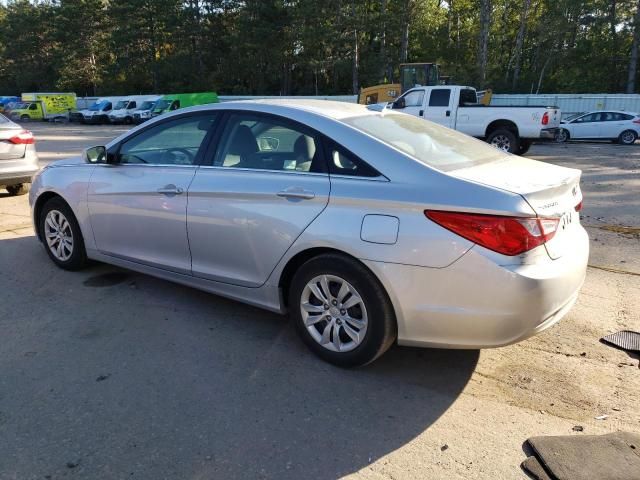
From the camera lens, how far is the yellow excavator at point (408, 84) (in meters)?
23.5

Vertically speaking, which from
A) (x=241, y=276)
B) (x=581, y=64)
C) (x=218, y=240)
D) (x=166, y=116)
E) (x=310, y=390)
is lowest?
(x=310, y=390)

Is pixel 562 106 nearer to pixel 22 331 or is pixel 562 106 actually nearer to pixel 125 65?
pixel 22 331

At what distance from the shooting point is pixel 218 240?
3.74m

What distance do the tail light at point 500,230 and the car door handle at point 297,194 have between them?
0.89 m

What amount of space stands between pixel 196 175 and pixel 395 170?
1583mm

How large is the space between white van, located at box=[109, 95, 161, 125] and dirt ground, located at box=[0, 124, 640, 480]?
37.0 meters

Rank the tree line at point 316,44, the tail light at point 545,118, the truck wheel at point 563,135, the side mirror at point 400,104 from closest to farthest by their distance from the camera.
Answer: the tail light at point 545,118, the side mirror at point 400,104, the truck wheel at point 563,135, the tree line at point 316,44

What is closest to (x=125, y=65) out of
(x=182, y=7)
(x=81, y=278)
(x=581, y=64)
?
(x=182, y=7)

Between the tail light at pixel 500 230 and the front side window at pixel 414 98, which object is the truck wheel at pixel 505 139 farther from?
the tail light at pixel 500 230

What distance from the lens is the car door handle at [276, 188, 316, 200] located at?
3.27 metres

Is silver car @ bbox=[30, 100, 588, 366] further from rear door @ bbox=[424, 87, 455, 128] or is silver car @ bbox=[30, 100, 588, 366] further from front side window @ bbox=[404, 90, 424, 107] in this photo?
front side window @ bbox=[404, 90, 424, 107]

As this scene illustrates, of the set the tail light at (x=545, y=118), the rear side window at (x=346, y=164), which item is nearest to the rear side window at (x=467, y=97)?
the tail light at (x=545, y=118)

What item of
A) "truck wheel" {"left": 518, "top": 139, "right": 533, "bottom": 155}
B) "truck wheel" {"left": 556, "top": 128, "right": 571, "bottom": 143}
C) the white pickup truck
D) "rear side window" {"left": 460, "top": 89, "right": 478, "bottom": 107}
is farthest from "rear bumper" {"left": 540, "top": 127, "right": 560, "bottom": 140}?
"truck wheel" {"left": 556, "top": 128, "right": 571, "bottom": 143}

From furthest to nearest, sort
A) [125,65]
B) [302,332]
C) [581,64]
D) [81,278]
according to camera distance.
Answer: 1. [125,65]
2. [581,64]
3. [81,278]
4. [302,332]
